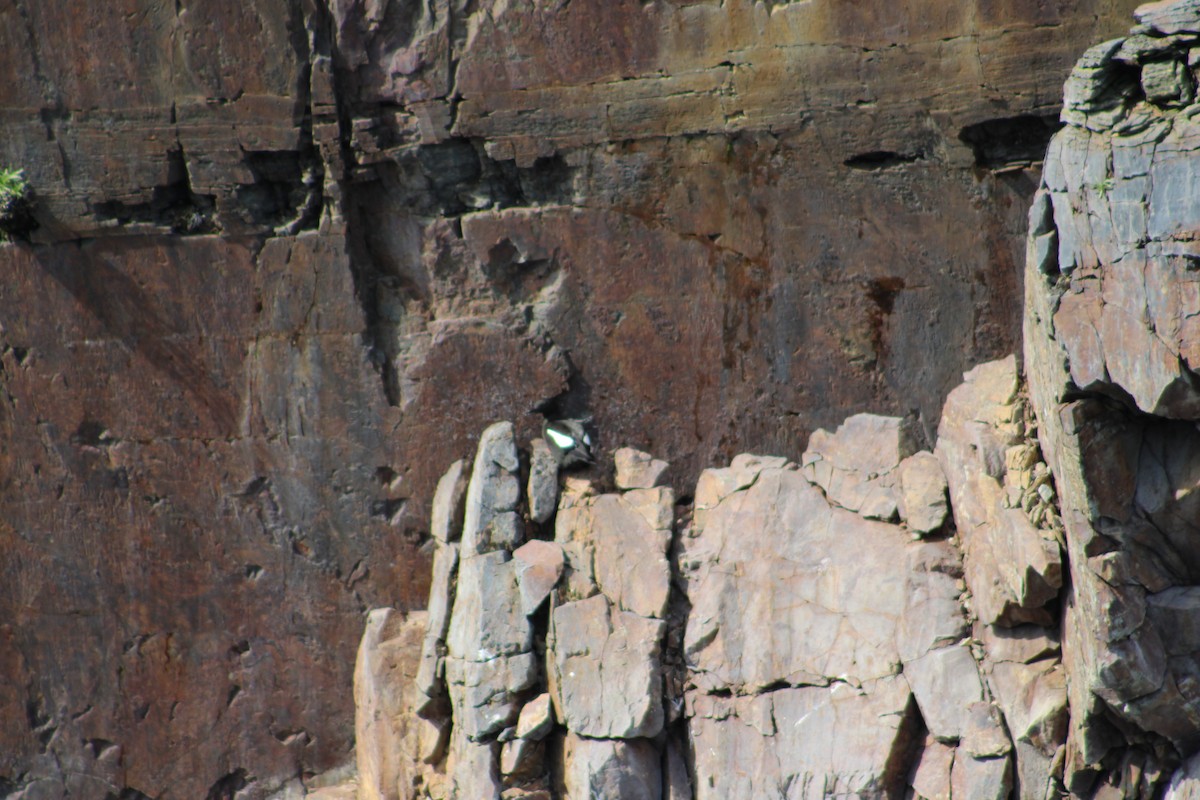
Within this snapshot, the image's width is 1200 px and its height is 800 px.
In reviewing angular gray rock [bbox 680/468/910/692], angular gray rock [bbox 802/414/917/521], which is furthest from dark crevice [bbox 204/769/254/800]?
angular gray rock [bbox 802/414/917/521]

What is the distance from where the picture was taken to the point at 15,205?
5910 mm

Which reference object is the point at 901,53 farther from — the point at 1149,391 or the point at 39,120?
the point at 39,120

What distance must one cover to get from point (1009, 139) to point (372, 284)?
9.49 ft

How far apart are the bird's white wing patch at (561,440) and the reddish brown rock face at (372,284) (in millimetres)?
191

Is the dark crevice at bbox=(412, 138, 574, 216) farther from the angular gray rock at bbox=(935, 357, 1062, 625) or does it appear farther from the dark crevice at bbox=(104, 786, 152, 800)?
the dark crevice at bbox=(104, 786, 152, 800)

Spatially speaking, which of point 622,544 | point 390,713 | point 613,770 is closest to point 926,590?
point 622,544

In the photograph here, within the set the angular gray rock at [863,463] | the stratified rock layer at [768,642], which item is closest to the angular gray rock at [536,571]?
the stratified rock layer at [768,642]

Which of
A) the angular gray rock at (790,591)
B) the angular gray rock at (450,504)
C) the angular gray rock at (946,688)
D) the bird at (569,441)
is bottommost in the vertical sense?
the angular gray rock at (946,688)

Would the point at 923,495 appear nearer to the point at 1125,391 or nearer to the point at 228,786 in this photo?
the point at 1125,391

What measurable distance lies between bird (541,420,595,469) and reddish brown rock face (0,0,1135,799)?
99 millimetres

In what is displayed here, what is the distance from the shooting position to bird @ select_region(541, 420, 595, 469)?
5.67 metres

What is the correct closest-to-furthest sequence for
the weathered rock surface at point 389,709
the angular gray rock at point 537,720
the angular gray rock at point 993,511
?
the angular gray rock at point 993,511, the angular gray rock at point 537,720, the weathered rock surface at point 389,709

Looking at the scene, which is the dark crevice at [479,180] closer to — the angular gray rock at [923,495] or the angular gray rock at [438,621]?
the angular gray rock at [438,621]

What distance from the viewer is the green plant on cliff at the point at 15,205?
5.87m
